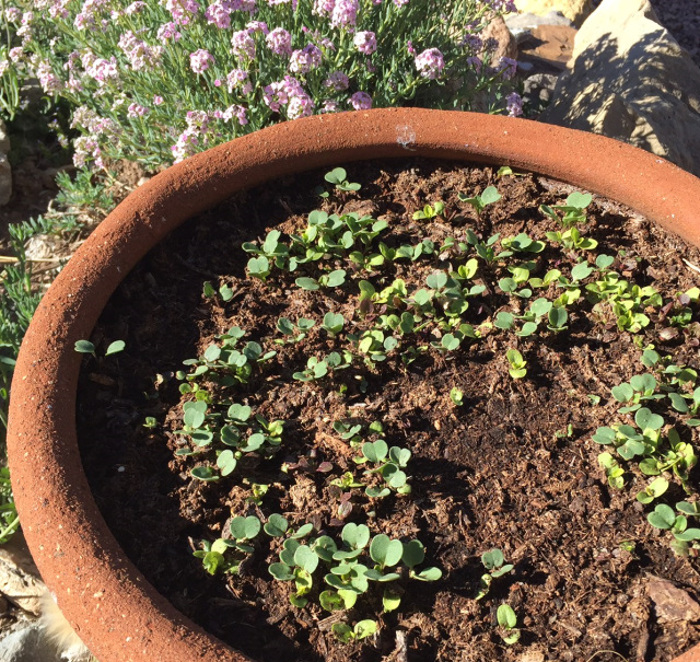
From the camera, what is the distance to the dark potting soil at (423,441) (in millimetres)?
1243

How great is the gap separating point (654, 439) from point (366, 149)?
981 mm

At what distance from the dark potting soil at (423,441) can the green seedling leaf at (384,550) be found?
0.28 ft

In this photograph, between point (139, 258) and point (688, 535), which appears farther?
point (139, 258)

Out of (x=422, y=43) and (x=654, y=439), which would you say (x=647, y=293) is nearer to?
(x=654, y=439)

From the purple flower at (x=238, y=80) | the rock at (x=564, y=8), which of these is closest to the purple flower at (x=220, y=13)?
the purple flower at (x=238, y=80)

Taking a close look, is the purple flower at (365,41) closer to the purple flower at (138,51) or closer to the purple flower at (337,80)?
the purple flower at (337,80)

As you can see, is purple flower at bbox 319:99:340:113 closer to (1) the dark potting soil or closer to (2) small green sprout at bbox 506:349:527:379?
(1) the dark potting soil

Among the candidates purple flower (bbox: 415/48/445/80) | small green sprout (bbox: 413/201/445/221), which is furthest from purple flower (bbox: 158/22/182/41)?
small green sprout (bbox: 413/201/445/221)

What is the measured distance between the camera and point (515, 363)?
1.57 m

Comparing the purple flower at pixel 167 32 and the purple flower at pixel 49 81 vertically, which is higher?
the purple flower at pixel 167 32

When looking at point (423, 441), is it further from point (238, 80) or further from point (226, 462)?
point (238, 80)

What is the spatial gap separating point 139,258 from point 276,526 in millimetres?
734

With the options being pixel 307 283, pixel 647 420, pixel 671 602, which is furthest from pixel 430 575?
pixel 307 283

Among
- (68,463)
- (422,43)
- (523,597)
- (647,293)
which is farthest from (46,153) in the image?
(523,597)
